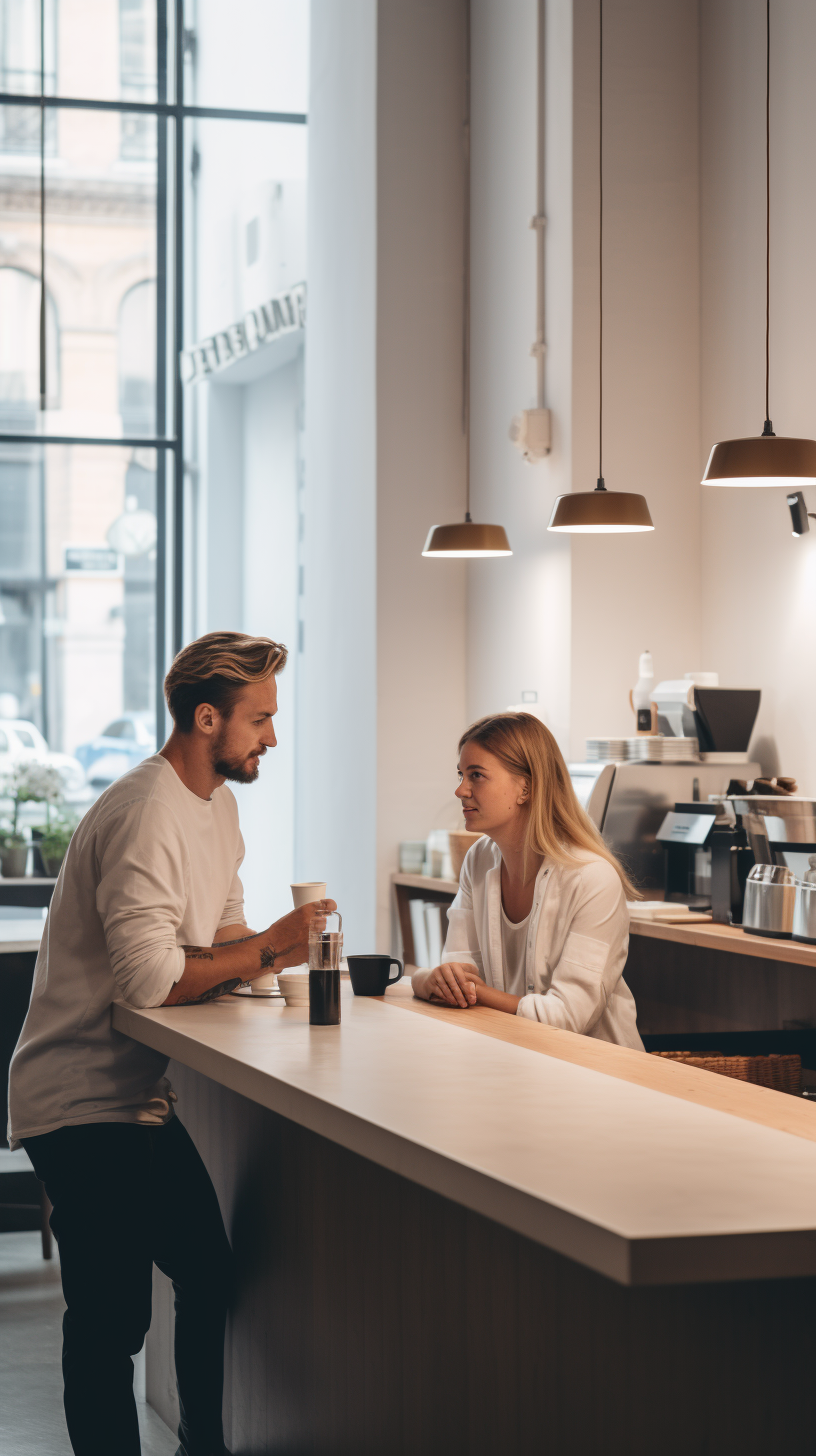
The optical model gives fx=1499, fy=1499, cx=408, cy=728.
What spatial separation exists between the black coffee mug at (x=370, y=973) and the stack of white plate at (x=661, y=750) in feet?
7.19

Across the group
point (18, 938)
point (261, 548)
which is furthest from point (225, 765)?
point (261, 548)

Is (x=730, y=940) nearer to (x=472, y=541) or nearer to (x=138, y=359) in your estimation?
(x=472, y=541)

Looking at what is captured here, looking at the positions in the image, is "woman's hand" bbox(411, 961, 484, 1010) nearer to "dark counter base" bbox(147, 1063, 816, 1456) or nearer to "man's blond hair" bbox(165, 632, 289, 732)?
"dark counter base" bbox(147, 1063, 816, 1456)

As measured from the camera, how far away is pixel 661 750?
4770 millimetres

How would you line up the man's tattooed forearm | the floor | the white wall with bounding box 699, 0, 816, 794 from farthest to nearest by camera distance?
the white wall with bounding box 699, 0, 816, 794 → the floor → the man's tattooed forearm

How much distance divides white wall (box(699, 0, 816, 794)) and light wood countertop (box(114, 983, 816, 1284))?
8.80 ft

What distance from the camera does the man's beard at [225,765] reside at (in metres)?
2.59

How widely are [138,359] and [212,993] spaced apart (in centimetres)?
701

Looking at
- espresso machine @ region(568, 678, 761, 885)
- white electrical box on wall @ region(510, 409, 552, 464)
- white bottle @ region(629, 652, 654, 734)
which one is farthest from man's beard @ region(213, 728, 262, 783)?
white electrical box on wall @ region(510, 409, 552, 464)

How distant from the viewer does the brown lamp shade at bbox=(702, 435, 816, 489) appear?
3.76 meters

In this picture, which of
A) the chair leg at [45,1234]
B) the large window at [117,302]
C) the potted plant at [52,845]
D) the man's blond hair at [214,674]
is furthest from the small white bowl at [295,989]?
the large window at [117,302]

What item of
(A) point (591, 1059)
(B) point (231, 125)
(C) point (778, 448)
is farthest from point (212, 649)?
(B) point (231, 125)

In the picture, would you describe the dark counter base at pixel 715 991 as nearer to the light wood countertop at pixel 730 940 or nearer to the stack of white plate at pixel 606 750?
the light wood countertop at pixel 730 940

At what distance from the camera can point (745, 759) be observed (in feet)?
16.0
